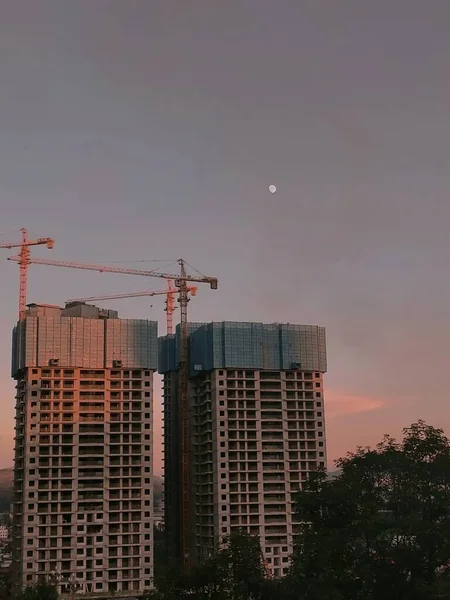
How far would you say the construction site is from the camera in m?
97.5

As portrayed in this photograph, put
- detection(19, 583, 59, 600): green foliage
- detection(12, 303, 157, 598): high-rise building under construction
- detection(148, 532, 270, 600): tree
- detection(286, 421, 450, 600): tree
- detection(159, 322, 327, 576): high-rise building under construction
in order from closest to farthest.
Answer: detection(286, 421, 450, 600): tree → detection(148, 532, 270, 600): tree → detection(19, 583, 59, 600): green foliage → detection(12, 303, 157, 598): high-rise building under construction → detection(159, 322, 327, 576): high-rise building under construction

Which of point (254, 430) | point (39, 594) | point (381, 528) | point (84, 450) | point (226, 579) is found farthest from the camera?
point (254, 430)

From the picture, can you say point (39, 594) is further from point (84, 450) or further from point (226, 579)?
point (84, 450)

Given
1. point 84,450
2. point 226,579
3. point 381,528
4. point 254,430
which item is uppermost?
point 254,430

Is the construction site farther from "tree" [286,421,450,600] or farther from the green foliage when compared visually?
"tree" [286,421,450,600]

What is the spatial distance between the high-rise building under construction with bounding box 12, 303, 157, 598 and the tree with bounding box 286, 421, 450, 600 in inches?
2476

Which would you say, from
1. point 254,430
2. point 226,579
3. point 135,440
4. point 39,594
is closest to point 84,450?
point 135,440

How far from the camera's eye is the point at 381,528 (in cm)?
3759

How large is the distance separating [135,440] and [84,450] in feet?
23.8

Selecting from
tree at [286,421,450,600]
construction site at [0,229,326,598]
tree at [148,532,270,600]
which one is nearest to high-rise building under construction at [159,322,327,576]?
construction site at [0,229,326,598]

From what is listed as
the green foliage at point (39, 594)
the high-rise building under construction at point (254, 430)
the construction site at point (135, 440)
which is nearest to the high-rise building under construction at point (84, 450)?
the construction site at point (135, 440)

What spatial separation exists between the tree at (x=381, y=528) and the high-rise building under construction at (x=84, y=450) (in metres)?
62.9

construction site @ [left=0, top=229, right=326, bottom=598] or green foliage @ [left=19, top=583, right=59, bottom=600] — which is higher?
construction site @ [left=0, top=229, right=326, bottom=598]

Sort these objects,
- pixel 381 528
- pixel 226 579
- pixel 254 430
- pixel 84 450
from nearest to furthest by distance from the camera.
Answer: pixel 381 528 < pixel 226 579 < pixel 84 450 < pixel 254 430
